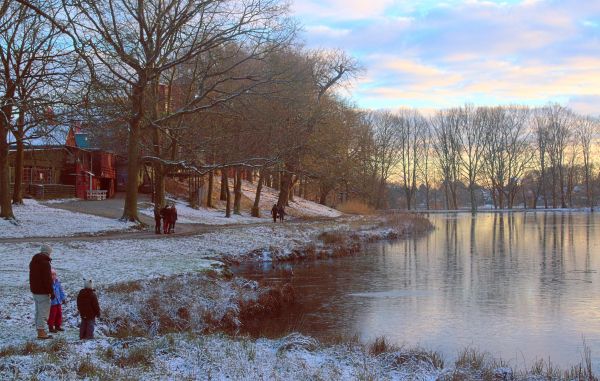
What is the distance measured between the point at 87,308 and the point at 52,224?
2111cm

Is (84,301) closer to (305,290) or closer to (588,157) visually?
(305,290)

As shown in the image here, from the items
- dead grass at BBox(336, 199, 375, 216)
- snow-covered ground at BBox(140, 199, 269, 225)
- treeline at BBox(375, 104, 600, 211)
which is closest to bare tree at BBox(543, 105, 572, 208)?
treeline at BBox(375, 104, 600, 211)

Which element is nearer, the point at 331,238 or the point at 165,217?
the point at 165,217

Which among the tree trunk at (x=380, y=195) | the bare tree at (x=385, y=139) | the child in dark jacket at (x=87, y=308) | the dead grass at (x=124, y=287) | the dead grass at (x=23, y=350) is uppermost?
the bare tree at (x=385, y=139)

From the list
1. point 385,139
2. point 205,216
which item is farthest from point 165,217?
point 385,139

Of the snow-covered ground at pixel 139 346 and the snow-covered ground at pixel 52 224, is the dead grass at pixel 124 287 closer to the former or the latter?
the snow-covered ground at pixel 139 346

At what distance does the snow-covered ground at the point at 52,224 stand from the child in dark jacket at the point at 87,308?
17.6 metres

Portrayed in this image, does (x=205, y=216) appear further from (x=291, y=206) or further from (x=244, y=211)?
(x=291, y=206)

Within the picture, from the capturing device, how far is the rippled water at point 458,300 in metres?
13.2

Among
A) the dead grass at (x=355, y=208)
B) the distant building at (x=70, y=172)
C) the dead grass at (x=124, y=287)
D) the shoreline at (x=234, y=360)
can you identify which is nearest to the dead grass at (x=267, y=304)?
the shoreline at (x=234, y=360)

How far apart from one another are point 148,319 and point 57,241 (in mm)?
12216

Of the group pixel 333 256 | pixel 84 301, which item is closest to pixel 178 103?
pixel 333 256

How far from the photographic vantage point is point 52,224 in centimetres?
2994

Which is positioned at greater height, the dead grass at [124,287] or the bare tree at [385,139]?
the bare tree at [385,139]
